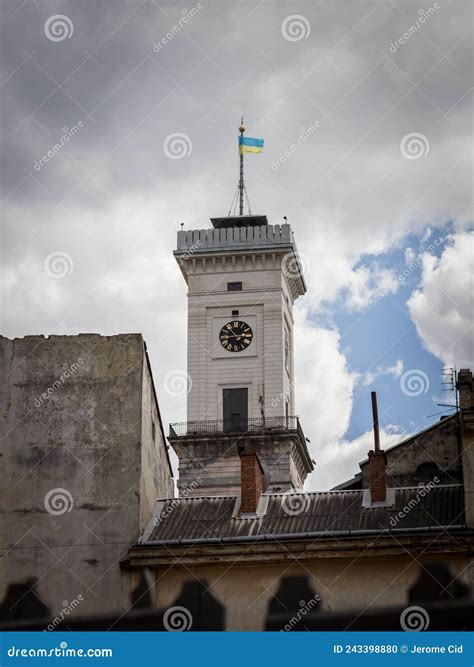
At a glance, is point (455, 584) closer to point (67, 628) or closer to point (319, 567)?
point (319, 567)

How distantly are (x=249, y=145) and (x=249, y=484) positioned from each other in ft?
182

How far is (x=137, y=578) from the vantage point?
3269 centimetres

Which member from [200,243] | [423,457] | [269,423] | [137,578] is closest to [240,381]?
[269,423]

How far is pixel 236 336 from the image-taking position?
85.8 metres

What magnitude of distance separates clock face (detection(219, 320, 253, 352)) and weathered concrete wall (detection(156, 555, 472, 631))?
2090 inches

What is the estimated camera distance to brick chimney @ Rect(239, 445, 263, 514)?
34531 mm

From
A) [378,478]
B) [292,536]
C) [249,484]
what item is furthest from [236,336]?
[292,536]

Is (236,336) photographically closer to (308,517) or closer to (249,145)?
(249,145)

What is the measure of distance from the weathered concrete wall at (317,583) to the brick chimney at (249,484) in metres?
2.57

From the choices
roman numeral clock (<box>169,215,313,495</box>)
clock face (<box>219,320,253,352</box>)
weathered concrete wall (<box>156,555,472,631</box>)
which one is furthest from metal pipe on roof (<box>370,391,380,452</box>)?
clock face (<box>219,320,253,352</box>)

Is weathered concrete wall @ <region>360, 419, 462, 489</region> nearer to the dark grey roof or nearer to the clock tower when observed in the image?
the dark grey roof

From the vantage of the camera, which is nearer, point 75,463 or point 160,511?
point 75,463

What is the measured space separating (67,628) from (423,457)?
13241 millimetres
